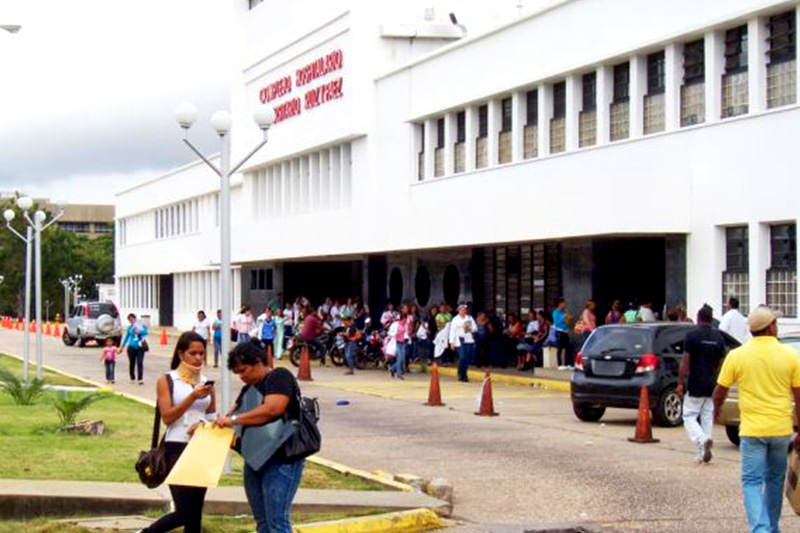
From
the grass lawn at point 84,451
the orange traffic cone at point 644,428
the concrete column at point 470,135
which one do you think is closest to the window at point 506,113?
the concrete column at point 470,135

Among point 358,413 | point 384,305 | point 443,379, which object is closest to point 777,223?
point 358,413

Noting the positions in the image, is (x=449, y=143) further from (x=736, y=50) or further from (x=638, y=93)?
(x=736, y=50)

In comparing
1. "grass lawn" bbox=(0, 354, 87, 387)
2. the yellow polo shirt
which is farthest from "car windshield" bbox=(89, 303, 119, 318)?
the yellow polo shirt

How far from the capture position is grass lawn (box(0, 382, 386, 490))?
46.5ft

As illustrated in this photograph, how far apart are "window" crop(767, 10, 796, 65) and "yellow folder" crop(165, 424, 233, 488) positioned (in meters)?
18.1

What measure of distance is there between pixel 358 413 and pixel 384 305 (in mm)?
20649

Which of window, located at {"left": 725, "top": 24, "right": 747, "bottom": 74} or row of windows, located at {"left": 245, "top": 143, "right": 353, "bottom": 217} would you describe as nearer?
window, located at {"left": 725, "top": 24, "right": 747, "bottom": 74}

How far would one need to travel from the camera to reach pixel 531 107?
34.1m

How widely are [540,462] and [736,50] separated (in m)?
12.6

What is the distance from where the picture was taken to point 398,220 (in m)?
40.0

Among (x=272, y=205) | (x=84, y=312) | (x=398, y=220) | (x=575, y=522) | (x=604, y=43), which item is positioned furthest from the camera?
(x=84, y=312)

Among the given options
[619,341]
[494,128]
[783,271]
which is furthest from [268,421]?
[494,128]

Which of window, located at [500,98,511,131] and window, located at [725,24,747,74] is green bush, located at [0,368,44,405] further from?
window, located at [500,98,511,131]

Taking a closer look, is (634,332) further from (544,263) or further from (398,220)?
(398,220)
